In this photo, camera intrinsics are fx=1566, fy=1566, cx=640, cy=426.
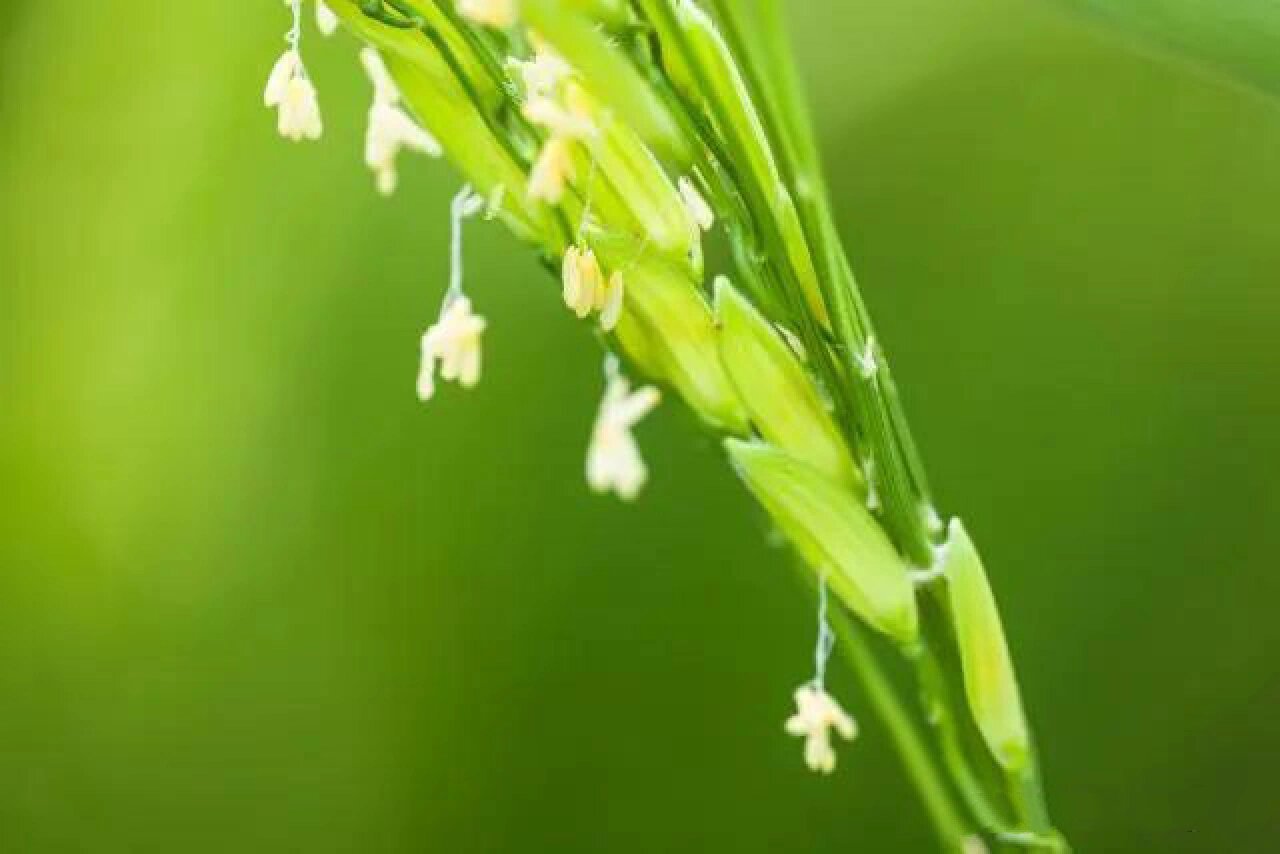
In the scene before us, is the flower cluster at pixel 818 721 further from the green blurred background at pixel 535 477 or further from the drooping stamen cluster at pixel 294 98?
the green blurred background at pixel 535 477

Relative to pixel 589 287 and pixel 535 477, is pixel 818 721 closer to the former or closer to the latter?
pixel 589 287

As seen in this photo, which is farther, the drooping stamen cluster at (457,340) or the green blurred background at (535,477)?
the green blurred background at (535,477)

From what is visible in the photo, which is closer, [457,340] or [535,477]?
[457,340]

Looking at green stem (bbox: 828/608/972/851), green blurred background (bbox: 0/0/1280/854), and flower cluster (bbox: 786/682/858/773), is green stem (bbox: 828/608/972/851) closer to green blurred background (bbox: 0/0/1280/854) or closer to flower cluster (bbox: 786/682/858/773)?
flower cluster (bbox: 786/682/858/773)

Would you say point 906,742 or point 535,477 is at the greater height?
point 906,742

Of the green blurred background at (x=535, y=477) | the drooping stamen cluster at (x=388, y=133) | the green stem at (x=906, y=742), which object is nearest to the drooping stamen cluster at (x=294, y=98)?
the drooping stamen cluster at (x=388, y=133)

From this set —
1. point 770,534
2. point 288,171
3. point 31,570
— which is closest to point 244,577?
point 31,570

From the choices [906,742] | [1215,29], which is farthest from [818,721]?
[1215,29]

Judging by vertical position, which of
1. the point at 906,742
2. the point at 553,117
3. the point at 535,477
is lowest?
the point at 535,477
